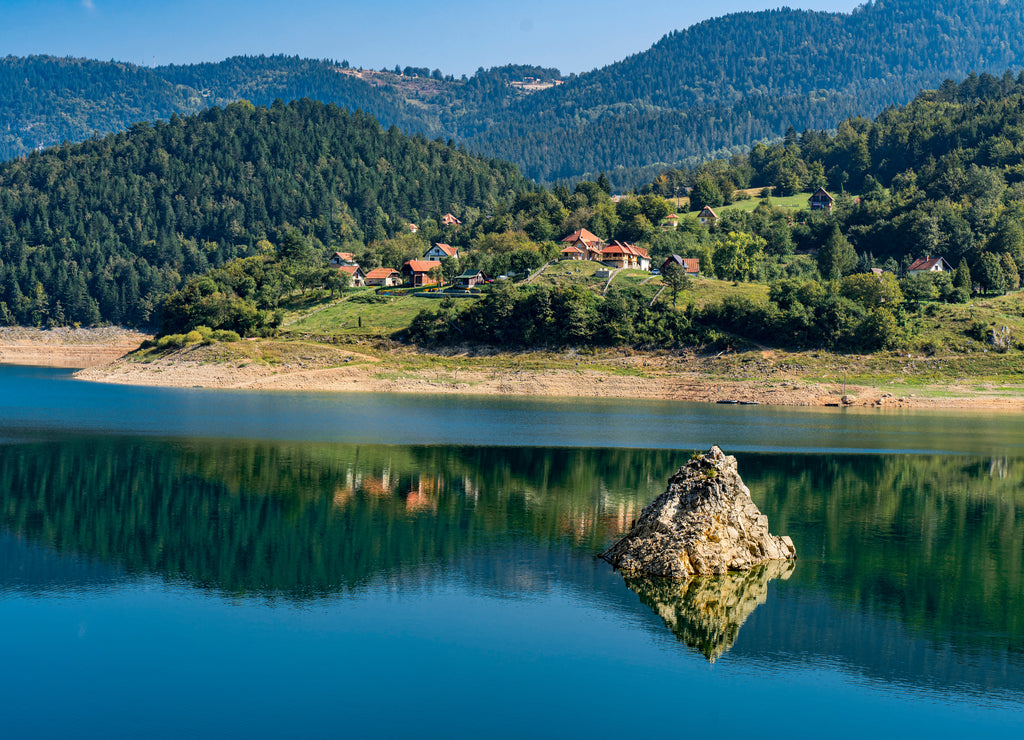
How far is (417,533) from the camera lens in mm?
34188

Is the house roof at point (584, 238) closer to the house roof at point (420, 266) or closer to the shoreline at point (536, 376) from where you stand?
the house roof at point (420, 266)

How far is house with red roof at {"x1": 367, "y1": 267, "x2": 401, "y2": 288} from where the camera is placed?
433 feet

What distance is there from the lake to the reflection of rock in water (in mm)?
114

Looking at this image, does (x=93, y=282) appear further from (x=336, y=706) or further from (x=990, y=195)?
(x=336, y=706)

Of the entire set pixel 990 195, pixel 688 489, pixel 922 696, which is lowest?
pixel 922 696

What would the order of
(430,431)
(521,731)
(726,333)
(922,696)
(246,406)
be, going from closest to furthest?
(521,731), (922,696), (430,431), (246,406), (726,333)

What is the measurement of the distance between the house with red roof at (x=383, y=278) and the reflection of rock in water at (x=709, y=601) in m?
106

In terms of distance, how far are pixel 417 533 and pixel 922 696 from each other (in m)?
18.0

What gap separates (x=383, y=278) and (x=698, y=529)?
10626cm

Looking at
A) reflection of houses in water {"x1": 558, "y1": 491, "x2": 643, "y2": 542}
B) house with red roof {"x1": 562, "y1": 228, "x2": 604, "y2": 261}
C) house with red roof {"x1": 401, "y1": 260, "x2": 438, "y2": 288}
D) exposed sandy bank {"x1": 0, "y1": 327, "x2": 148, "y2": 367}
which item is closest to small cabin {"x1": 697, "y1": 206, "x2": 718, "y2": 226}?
house with red roof {"x1": 562, "y1": 228, "x2": 604, "y2": 261}

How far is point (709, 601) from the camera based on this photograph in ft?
90.4

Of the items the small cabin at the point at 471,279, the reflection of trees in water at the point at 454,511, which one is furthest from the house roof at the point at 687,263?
the reflection of trees in water at the point at 454,511

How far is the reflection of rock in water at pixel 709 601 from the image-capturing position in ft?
81.9

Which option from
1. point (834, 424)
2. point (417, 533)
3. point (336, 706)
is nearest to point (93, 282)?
point (834, 424)
